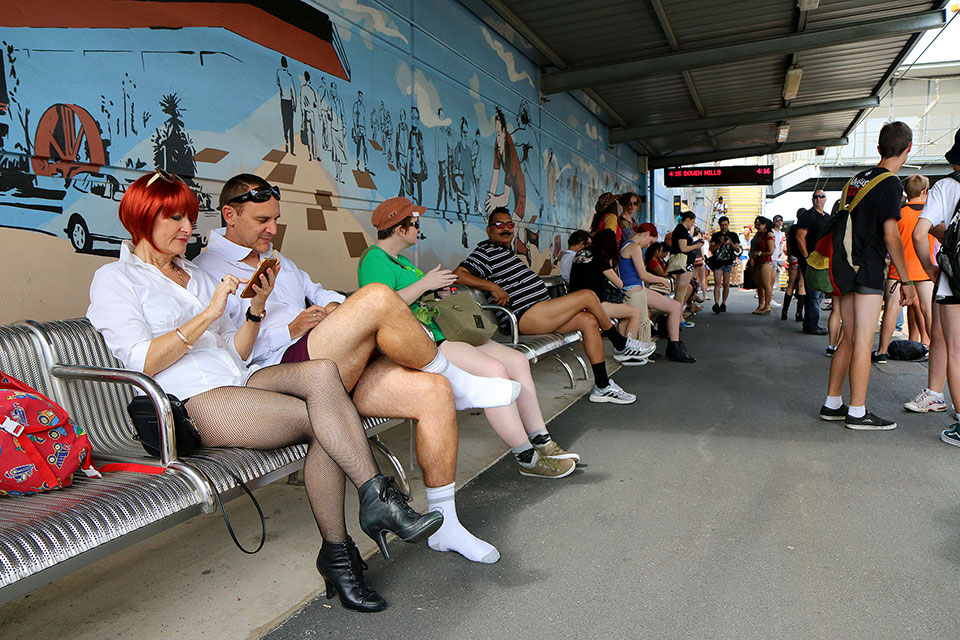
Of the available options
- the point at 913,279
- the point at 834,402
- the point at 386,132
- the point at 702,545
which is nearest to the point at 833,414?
the point at 834,402

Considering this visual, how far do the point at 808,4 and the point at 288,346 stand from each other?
703cm

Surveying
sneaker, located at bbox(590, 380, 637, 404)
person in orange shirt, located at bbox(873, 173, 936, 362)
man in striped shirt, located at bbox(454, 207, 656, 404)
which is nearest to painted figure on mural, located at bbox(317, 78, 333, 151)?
man in striped shirt, located at bbox(454, 207, 656, 404)

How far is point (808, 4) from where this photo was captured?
23.7 ft

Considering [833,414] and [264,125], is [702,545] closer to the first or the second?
[833,414]

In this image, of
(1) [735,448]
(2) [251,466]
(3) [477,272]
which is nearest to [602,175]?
(3) [477,272]

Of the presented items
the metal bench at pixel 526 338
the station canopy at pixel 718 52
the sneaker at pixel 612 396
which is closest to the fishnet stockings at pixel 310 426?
the metal bench at pixel 526 338

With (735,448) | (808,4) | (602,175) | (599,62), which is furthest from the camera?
(602,175)

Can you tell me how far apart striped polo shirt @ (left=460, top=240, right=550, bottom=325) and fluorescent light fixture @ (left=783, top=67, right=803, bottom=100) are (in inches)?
298

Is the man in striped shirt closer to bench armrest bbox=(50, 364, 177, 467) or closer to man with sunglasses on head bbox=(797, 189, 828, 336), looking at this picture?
bench armrest bbox=(50, 364, 177, 467)

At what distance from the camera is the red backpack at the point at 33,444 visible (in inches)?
70.8

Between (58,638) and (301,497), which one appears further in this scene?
(301,497)

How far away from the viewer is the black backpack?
3746mm

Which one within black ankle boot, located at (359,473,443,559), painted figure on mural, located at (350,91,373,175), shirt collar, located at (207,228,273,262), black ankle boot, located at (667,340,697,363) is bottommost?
black ankle boot, located at (667,340,697,363)

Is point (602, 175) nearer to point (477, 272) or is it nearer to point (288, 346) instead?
point (477, 272)
